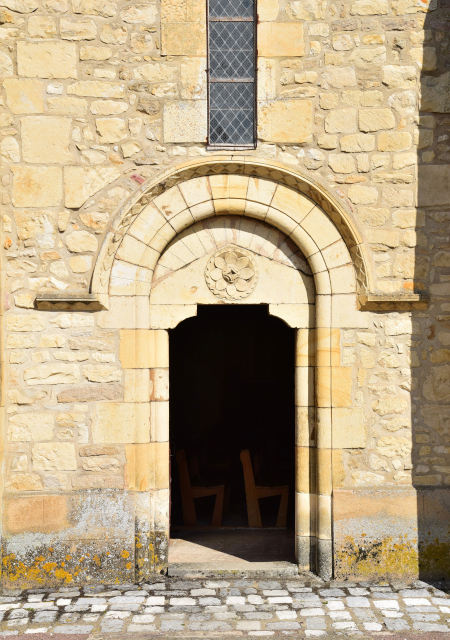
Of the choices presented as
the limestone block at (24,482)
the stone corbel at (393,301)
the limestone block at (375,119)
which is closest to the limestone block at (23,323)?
the limestone block at (24,482)

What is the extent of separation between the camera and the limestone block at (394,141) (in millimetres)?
5152

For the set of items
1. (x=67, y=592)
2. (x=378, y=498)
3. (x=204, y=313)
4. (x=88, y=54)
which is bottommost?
(x=67, y=592)

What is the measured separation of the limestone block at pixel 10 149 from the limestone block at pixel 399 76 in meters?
3.05

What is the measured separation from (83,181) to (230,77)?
152cm

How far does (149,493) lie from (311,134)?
10.6ft

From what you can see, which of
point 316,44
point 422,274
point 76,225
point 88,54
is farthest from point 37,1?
point 422,274

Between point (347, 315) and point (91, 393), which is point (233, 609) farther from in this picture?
point (347, 315)

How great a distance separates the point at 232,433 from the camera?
325 inches

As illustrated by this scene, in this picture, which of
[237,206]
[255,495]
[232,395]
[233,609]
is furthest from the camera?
[232,395]

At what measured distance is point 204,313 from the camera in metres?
8.23

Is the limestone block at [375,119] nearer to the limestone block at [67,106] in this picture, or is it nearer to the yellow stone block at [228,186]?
the yellow stone block at [228,186]

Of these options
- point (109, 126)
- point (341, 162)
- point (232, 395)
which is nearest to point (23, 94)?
point (109, 126)

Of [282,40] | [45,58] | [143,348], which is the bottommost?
[143,348]

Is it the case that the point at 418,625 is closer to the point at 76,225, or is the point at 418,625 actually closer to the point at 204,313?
the point at 76,225
